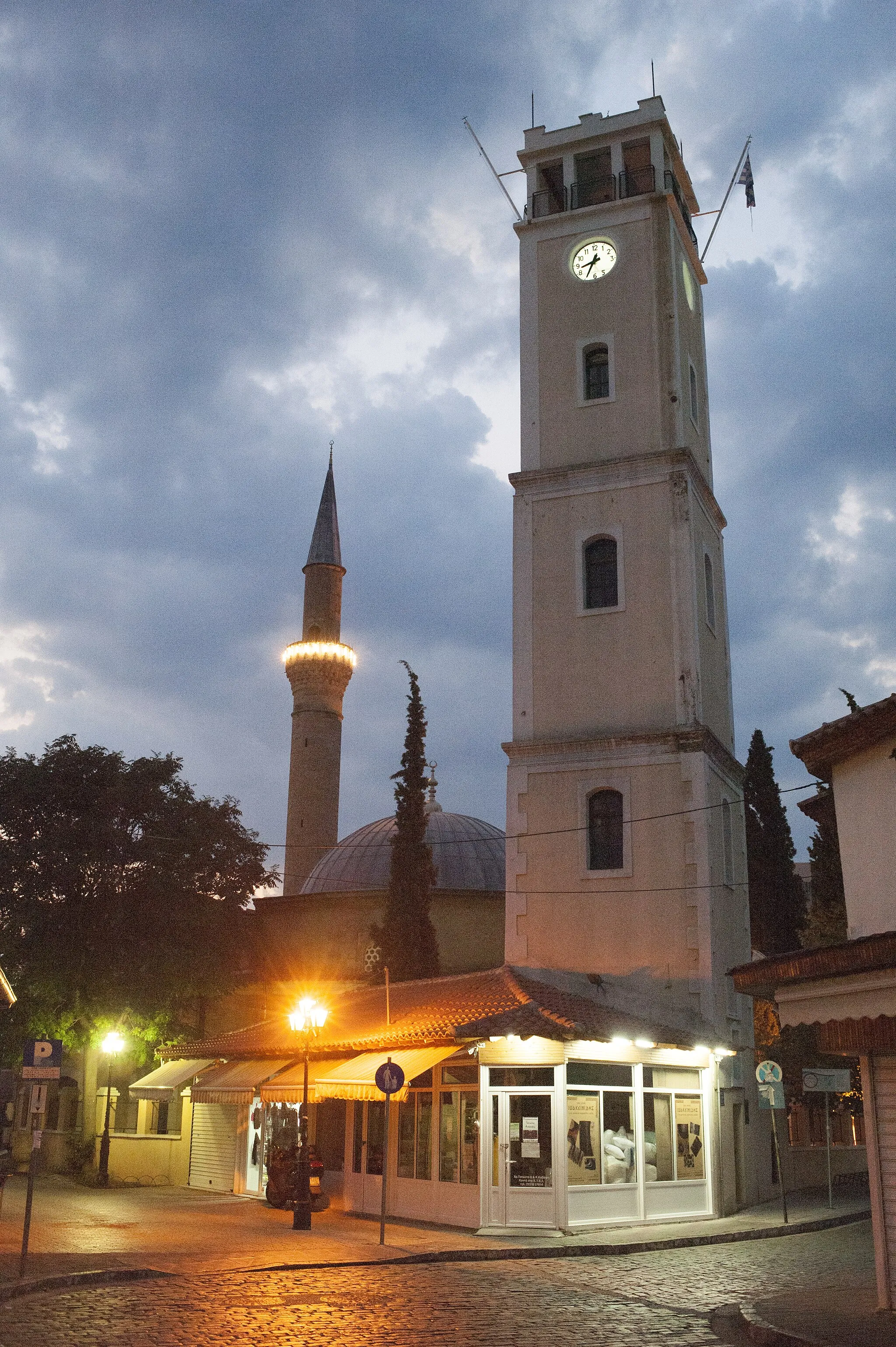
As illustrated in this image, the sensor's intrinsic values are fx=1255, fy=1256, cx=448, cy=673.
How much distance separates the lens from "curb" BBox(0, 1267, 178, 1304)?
1239 centimetres

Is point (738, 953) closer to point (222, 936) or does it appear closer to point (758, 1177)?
point (758, 1177)

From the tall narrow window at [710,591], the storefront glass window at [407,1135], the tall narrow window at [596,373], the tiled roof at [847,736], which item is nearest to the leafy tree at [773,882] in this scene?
the tall narrow window at [710,591]

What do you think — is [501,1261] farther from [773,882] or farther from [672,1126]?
[773,882]

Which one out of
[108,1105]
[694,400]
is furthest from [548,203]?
[108,1105]

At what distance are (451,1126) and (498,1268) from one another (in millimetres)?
4730

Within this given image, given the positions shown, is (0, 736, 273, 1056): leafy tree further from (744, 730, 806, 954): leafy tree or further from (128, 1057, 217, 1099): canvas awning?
(744, 730, 806, 954): leafy tree

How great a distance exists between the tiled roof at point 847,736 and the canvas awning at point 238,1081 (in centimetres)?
1353

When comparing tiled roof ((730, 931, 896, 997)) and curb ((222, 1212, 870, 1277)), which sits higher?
tiled roof ((730, 931, 896, 997))

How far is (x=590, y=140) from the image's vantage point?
1179 inches

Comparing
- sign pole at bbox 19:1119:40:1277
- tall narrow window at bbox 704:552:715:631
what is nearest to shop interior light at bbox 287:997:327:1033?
sign pole at bbox 19:1119:40:1277

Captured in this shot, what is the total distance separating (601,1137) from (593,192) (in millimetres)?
21621

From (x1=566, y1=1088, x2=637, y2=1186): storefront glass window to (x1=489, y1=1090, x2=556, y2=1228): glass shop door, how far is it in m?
0.35

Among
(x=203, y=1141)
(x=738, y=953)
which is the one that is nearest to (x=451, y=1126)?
(x=738, y=953)

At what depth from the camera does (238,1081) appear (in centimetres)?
2422
